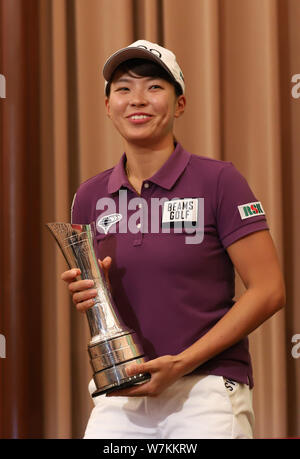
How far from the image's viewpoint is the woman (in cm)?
104

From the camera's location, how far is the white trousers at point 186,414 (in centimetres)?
103

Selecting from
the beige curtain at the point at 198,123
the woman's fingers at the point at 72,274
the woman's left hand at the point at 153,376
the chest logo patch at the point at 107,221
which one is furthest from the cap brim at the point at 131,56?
the beige curtain at the point at 198,123

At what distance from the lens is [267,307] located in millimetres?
1065

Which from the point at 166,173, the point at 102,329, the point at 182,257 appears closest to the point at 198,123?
the point at 166,173

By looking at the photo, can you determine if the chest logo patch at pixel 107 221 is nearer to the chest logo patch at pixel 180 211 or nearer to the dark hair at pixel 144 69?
the chest logo patch at pixel 180 211

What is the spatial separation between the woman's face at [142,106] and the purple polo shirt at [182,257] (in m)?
0.07

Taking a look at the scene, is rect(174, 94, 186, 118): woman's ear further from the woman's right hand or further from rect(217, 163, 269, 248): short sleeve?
the woman's right hand

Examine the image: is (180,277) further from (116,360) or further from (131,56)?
(131,56)

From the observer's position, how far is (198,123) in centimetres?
182

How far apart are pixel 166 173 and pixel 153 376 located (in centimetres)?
37

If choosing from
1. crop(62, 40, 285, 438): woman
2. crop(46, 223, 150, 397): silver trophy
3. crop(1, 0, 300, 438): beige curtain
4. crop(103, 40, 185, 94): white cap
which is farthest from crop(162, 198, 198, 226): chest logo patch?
crop(1, 0, 300, 438): beige curtain
